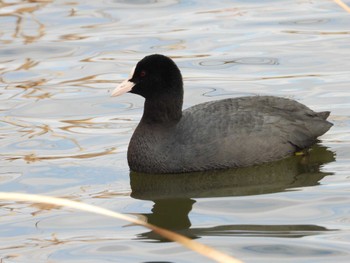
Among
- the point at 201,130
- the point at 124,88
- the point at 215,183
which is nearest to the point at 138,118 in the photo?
the point at 124,88

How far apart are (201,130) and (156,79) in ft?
1.69

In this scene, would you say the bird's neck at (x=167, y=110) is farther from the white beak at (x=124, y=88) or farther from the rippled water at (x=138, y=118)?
the rippled water at (x=138, y=118)

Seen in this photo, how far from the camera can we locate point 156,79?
7914mm

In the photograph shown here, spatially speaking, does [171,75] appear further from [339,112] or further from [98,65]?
[98,65]

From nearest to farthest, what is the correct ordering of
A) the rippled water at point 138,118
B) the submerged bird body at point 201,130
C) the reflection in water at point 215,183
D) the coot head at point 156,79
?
the rippled water at point 138,118 → the reflection in water at point 215,183 → the submerged bird body at point 201,130 → the coot head at point 156,79

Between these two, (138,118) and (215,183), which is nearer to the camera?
(215,183)

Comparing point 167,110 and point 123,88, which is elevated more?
point 123,88

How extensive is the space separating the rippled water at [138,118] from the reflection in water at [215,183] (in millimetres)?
14

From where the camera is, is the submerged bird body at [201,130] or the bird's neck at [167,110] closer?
the submerged bird body at [201,130]

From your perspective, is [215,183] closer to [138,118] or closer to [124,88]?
[124,88]

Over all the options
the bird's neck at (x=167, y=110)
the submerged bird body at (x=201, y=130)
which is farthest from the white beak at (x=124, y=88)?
the bird's neck at (x=167, y=110)

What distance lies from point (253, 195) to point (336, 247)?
1334 mm

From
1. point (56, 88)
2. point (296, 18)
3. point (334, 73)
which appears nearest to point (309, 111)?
point (334, 73)

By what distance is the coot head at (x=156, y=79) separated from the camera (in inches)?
310
